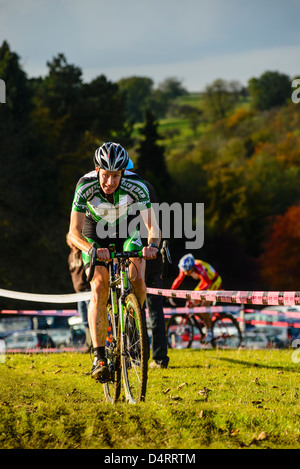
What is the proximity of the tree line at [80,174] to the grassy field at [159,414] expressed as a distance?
32.8 metres

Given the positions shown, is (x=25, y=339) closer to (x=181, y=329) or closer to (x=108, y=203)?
(x=181, y=329)

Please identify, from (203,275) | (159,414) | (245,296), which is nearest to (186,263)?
(203,275)

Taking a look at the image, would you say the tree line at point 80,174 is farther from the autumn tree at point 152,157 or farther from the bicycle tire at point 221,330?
the bicycle tire at point 221,330

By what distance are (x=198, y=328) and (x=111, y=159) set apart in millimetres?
10403

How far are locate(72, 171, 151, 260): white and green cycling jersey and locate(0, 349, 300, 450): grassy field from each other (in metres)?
1.59

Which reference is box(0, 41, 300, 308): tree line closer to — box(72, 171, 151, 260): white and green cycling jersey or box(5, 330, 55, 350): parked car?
box(5, 330, 55, 350): parked car

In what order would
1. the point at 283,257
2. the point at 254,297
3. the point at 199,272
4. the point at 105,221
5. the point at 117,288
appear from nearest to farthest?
the point at 117,288
the point at 105,221
the point at 254,297
the point at 199,272
the point at 283,257

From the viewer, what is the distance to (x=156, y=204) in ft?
29.6

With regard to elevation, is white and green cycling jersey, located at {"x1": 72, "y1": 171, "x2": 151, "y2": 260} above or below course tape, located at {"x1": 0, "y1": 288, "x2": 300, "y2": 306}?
above

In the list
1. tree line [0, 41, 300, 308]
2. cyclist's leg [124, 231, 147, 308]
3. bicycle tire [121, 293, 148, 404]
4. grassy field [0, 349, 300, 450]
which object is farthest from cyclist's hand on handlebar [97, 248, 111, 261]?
tree line [0, 41, 300, 308]

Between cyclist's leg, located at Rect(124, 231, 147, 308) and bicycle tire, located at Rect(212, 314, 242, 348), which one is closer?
cyclist's leg, located at Rect(124, 231, 147, 308)

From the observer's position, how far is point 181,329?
16938mm

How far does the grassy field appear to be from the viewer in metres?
5.14


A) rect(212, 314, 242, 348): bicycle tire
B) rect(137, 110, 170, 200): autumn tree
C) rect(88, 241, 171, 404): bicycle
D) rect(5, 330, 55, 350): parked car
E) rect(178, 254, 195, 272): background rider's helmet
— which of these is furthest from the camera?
rect(137, 110, 170, 200): autumn tree
